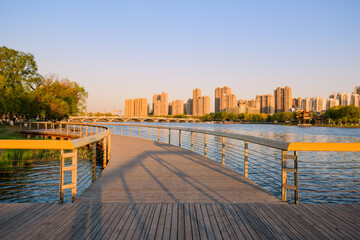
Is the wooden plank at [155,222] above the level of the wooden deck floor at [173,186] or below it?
above

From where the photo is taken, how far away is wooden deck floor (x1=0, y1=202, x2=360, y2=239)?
2529 millimetres

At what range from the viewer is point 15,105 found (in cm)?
2688

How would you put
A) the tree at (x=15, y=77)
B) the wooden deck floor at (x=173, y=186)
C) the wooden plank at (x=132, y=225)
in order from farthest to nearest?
the tree at (x=15, y=77) → the wooden deck floor at (x=173, y=186) → the wooden plank at (x=132, y=225)

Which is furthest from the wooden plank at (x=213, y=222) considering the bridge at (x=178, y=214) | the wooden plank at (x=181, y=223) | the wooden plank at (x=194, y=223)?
the wooden plank at (x=181, y=223)

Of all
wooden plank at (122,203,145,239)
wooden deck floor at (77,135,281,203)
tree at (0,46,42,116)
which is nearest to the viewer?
wooden plank at (122,203,145,239)

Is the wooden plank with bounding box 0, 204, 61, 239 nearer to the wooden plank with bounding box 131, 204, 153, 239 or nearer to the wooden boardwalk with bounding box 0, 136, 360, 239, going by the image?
the wooden boardwalk with bounding box 0, 136, 360, 239

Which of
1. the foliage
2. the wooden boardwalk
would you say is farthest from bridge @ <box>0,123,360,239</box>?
the foliage

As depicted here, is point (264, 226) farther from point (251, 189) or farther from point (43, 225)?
point (43, 225)

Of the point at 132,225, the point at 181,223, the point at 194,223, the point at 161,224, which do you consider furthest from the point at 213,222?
the point at 132,225

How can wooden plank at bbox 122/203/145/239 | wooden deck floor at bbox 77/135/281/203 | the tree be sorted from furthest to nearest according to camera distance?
the tree, wooden deck floor at bbox 77/135/281/203, wooden plank at bbox 122/203/145/239

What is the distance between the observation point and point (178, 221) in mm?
2850

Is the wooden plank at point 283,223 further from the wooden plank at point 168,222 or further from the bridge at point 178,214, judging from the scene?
the wooden plank at point 168,222

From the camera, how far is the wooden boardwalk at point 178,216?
2.55 m

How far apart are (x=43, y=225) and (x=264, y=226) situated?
2700mm
